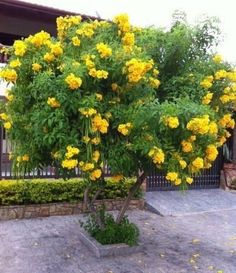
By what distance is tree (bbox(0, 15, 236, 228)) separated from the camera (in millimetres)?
5047

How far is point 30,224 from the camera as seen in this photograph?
7652mm

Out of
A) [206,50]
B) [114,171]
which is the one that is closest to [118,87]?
[114,171]

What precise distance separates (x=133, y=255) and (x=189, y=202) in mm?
4232

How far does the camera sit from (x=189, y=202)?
10180 millimetres

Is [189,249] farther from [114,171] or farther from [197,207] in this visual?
[197,207]

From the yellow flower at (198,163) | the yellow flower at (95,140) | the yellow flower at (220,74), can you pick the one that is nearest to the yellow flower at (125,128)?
the yellow flower at (95,140)

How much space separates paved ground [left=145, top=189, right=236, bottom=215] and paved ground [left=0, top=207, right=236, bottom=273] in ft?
2.14

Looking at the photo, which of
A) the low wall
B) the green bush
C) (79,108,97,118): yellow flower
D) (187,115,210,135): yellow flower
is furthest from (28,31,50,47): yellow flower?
the low wall

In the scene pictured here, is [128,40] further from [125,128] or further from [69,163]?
[69,163]

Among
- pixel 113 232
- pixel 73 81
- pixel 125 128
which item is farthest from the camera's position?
pixel 113 232

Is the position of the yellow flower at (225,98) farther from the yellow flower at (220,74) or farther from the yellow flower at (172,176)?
the yellow flower at (172,176)

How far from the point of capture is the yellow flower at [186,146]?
204 inches

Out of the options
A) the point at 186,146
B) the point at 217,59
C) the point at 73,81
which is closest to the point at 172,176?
the point at 186,146

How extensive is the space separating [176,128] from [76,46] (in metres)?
1.91
